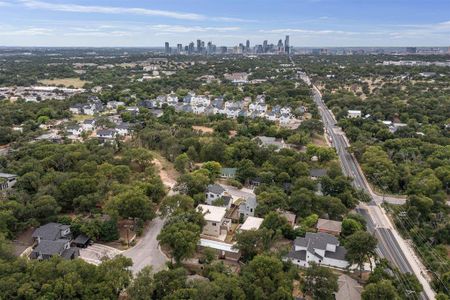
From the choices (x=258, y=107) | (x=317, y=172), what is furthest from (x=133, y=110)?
(x=317, y=172)

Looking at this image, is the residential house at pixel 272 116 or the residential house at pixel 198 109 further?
the residential house at pixel 198 109

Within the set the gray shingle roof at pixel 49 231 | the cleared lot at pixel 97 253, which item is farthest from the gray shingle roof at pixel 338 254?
the gray shingle roof at pixel 49 231

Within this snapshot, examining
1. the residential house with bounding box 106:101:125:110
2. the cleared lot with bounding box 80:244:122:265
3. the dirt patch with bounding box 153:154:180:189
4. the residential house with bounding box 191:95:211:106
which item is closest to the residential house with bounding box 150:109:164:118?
the residential house with bounding box 106:101:125:110

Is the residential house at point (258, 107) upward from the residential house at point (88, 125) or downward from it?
upward

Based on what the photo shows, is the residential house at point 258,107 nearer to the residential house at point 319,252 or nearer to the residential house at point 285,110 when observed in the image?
the residential house at point 285,110

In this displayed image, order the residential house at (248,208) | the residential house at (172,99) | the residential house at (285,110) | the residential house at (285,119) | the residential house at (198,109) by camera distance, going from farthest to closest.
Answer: the residential house at (172,99) < the residential house at (198,109) < the residential house at (285,110) < the residential house at (285,119) < the residential house at (248,208)

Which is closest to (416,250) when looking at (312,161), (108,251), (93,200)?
(312,161)
